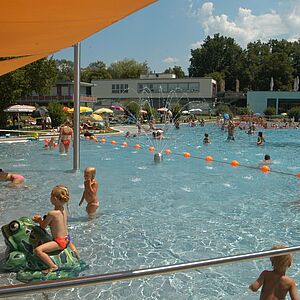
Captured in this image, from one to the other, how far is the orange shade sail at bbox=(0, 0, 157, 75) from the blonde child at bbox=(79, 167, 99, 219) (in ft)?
7.91

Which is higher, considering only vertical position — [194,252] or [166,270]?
[166,270]

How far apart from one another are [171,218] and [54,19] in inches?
179

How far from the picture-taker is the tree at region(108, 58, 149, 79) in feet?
313

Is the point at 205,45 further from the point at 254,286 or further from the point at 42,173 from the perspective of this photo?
the point at 254,286

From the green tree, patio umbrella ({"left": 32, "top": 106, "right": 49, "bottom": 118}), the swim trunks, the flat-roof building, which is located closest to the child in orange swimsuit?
the swim trunks

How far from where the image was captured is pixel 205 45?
348 ft

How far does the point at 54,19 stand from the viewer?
14.0ft

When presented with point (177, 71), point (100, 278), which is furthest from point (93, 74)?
point (100, 278)

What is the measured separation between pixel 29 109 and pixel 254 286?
3184 cm

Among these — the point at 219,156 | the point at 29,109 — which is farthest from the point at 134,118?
the point at 219,156

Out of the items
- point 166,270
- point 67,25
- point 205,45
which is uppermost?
point 205,45

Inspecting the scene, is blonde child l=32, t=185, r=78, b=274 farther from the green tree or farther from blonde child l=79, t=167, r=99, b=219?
the green tree

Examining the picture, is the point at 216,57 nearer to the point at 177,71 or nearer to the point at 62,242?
the point at 177,71

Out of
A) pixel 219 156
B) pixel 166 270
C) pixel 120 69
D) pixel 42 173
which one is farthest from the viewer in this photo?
pixel 120 69
